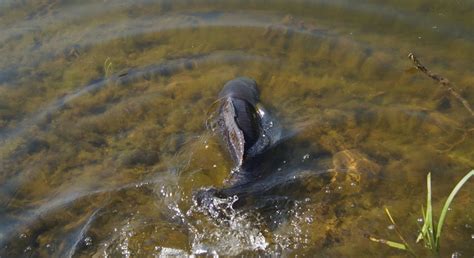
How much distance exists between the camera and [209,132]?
6117 mm

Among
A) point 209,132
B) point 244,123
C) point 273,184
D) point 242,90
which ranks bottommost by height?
point 273,184

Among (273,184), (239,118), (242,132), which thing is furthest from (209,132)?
(273,184)

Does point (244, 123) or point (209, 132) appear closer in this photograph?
point (244, 123)

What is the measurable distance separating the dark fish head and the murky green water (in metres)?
0.16

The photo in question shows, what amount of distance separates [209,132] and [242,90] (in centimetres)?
73

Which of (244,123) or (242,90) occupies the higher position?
(242,90)

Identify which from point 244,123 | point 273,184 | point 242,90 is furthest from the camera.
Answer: point 242,90

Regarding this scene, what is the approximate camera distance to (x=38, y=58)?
7.31 m

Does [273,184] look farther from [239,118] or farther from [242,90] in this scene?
[242,90]

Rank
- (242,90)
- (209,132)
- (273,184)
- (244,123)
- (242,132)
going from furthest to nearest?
(242,90), (209,132), (244,123), (242,132), (273,184)

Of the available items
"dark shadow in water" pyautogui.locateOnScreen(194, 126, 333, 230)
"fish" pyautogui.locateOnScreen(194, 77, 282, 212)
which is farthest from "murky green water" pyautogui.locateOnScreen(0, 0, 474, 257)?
"fish" pyautogui.locateOnScreen(194, 77, 282, 212)

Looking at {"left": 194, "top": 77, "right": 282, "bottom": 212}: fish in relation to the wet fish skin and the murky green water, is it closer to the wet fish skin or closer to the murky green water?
the wet fish skin

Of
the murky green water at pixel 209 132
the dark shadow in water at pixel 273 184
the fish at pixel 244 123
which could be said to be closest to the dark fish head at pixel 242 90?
the fish at pixel 244 123

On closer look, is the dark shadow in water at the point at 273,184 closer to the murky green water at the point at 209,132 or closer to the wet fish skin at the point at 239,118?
the murky green water at the point at 209,132
